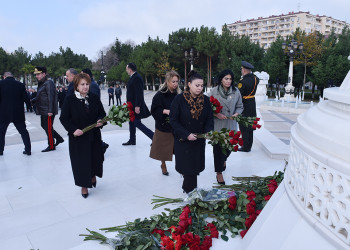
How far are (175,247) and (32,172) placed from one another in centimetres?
376

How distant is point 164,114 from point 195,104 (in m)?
1.15

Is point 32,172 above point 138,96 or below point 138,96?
below

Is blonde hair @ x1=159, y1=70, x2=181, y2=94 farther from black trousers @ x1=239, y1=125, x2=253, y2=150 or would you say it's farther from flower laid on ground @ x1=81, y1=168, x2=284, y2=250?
black trousers @ x1=239, y1=125, x2=253, y2=150

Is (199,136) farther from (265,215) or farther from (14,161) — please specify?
(14,161)

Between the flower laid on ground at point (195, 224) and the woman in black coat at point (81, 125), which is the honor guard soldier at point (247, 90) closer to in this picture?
the flower laid on ground at point (195, 224)

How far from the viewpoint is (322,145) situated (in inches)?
69.2

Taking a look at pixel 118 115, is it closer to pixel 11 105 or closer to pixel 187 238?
pixel 187 238

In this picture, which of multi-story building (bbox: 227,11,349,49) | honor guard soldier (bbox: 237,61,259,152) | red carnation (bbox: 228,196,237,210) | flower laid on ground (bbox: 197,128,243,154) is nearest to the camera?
red carnation (bbox: 228,196,237,210)

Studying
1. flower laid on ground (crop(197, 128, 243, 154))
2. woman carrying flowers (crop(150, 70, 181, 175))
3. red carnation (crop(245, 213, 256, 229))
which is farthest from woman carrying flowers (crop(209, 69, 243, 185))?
red carnation (crop(245, 213, 256, 229))

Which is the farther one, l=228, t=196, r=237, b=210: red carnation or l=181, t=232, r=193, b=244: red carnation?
l=228, t=196, r=237, b=210: red carnation

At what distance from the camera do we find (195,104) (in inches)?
142

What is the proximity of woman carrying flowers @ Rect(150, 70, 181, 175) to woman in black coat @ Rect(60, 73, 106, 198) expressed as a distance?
1.00 m

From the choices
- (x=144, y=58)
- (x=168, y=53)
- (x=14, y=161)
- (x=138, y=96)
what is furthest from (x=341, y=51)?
(x=14, y=161)

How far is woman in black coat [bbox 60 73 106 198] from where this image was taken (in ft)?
12.5
